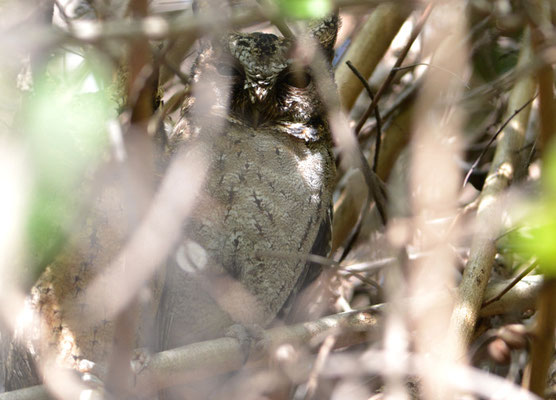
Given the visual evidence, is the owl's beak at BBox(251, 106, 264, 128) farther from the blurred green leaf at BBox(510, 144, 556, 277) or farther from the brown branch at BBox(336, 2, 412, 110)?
the blurred green leaf at BBox(510, 144, 556, 277)

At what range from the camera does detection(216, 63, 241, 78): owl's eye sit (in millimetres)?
1956

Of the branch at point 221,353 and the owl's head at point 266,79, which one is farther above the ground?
the owl's head at point 266,79

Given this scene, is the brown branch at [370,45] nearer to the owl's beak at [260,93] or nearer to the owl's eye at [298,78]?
the owl's eye at [298,78]

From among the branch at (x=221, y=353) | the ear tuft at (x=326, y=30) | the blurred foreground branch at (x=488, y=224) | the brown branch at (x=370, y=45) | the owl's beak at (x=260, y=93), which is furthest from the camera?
the brown branch at (x=370, y=45)

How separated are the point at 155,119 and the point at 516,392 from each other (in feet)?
3.68

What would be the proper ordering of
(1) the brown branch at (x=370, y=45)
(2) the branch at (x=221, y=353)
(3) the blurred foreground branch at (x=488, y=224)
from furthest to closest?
(1) the brown branch at (x=370, y=45) < (3) the blurred foreground branch at (x=488, y=224) < (2) the branch at (x=221, y=353)

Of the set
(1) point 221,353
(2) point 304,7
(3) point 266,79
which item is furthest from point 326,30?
(2) point 304,7

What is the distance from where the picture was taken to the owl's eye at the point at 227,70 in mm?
1956

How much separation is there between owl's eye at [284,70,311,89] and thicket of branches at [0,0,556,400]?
193 millimetres

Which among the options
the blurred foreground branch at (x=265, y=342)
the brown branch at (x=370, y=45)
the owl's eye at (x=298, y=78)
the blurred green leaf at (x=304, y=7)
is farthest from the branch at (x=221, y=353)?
the brown branch at (x=370, y=45)

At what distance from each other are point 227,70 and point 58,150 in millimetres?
690

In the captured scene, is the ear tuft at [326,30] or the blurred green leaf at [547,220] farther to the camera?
the ear tuft at [326,30]

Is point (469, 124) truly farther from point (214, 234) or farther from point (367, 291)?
point (214, 234)

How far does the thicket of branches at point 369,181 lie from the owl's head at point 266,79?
126 millimetres
